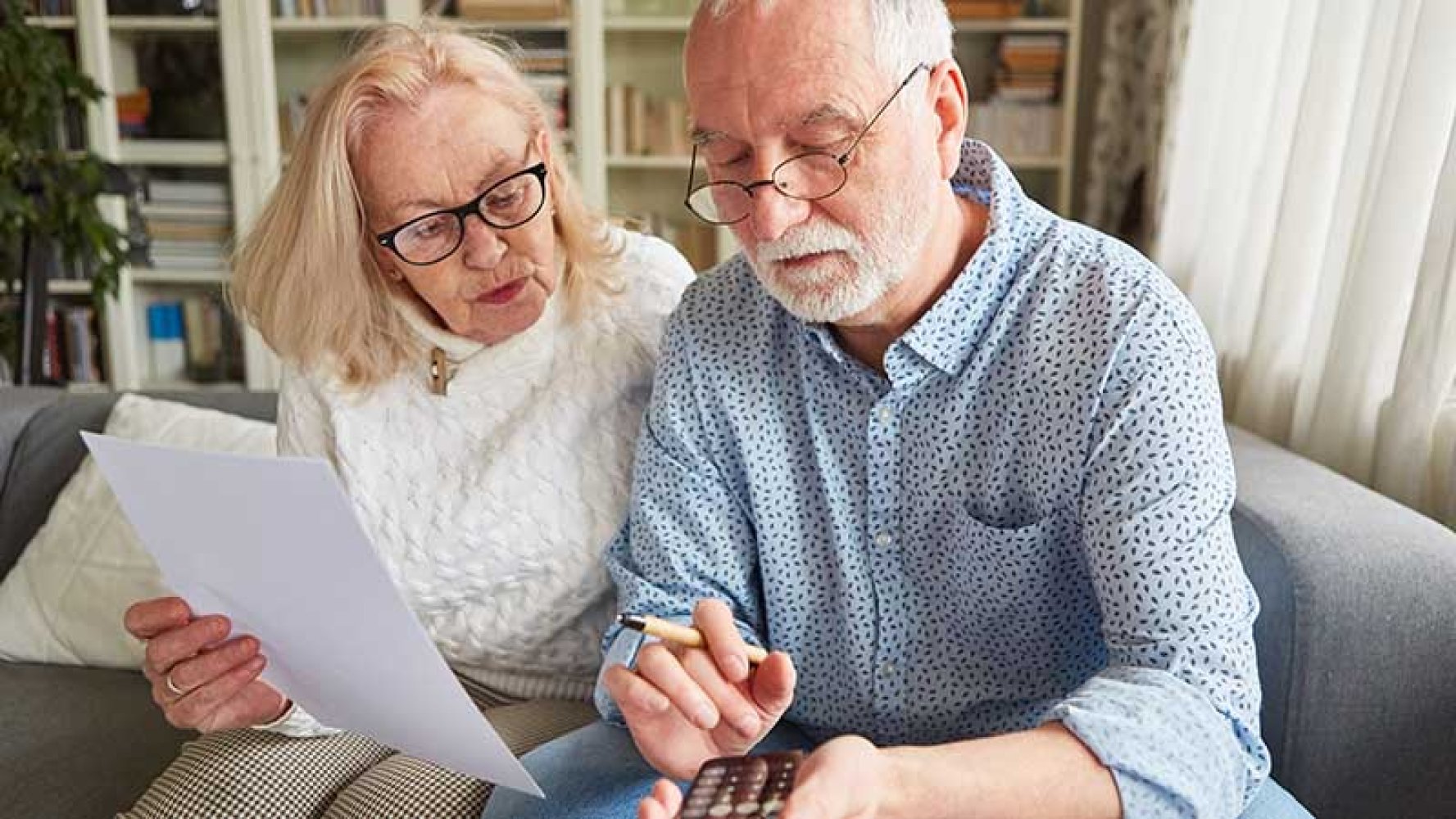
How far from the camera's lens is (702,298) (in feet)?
4.03

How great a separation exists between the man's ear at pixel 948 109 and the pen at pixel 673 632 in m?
0.44

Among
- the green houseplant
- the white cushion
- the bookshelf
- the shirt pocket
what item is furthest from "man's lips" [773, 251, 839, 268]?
the bookshelf

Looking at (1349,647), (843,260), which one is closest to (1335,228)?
(1349,647)

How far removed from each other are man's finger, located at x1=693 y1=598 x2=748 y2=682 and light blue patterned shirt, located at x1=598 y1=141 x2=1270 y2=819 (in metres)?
0.23

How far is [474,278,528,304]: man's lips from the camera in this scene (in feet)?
4.28

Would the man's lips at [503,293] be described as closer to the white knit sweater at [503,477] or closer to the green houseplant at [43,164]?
the white knit sweater at [503,477]

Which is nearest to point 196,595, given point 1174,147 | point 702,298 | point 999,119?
point 702,298

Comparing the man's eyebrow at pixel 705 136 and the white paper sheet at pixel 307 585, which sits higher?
the man's eyebrow at pixel 705 136

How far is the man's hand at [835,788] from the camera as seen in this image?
2.52 ft

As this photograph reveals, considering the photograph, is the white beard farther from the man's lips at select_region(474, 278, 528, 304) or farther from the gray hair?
the man's lips at select_region(474, 278, 528, 304)

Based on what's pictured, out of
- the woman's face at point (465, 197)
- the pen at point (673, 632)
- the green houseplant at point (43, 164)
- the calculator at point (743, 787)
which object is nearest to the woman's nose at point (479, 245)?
the woman's face at point (465, 197)

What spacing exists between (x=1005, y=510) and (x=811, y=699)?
276 millimetres

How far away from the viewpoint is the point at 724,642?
0.87 meters

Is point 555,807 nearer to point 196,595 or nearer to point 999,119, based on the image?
point 196,595
